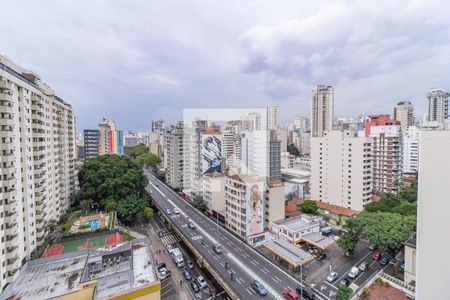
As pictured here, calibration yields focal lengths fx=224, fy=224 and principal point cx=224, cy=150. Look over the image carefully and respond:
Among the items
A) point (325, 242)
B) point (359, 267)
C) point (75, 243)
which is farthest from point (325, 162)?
point (75, 243)

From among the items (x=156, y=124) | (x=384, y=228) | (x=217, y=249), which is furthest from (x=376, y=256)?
(x=156, y=124)

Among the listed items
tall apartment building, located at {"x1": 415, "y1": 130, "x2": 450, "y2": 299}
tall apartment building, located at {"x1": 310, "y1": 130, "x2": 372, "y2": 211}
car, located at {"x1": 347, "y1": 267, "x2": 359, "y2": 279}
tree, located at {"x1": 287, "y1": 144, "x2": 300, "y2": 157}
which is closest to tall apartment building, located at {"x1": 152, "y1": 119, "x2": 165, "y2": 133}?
tree, located at {"x1": 287, "y1": 144, "x2": 300, "y2": 157}

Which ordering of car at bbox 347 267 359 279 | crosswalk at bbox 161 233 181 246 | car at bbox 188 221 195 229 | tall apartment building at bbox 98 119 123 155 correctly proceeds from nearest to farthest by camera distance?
car at bbox 347 267 359 279
crosswalk at bbox 161 233 181 246
car at bbox 188 221 195 229
tall apartment building at bbox 98 119 123 155

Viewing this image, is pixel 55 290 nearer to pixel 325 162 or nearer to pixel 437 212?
pixel 437 212

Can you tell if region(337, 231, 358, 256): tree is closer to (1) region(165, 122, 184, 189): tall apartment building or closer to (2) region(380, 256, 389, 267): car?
(2) region(380, 256, 389, 267): car

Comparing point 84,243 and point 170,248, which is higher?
point 84,243

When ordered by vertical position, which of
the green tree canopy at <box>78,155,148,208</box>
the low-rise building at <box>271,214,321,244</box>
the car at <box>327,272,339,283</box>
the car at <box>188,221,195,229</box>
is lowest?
the car at <box>327,272,339,283</box>

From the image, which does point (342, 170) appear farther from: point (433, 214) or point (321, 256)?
point (433, 214)
